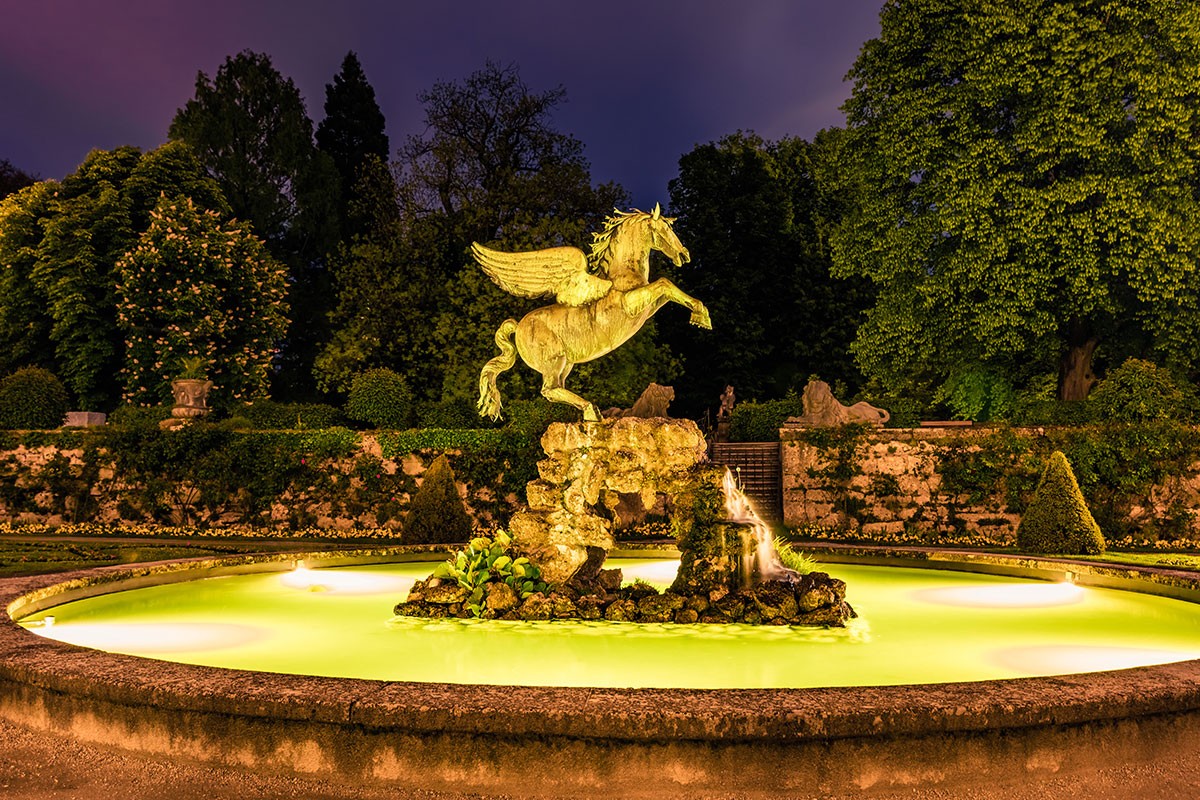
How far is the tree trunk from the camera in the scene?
28031mm

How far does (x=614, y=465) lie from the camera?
10195 mm

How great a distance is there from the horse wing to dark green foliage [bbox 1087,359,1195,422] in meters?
15.7

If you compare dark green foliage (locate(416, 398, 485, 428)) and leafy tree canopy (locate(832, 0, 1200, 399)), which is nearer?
leafy tree canopy (locate(832, 0, 1200, 399))

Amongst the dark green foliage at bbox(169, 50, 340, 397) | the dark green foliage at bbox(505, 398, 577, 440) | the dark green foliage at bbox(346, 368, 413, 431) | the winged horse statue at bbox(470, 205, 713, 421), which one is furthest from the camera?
the dark green foliage at bbox(169, 50, 340, 397)

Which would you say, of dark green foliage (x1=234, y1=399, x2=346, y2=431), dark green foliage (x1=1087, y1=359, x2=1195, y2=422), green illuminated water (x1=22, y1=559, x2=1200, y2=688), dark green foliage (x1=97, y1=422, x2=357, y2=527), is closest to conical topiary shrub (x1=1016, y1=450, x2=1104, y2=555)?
dark green foliage (x1=1087, y1=359, x2=1195, y2=422)

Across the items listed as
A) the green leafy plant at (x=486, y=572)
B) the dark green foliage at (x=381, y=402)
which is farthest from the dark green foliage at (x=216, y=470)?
the green leafy plant at (x=486, y=572)

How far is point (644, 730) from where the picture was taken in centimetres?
451

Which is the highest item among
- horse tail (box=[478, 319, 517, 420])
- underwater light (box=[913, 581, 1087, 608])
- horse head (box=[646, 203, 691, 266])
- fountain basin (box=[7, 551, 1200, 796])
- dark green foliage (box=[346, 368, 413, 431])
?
horse head (box=[646, 203, 691, 266])

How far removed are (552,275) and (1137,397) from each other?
1664 centimetres

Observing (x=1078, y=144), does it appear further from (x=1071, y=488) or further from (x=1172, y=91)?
(x=1071, y=488)

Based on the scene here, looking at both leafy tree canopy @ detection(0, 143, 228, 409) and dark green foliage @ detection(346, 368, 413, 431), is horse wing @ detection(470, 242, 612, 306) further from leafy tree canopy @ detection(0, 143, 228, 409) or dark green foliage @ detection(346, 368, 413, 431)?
leafy tree canopy @ detection(0, 143, 228, 409)

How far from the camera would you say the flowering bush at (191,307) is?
111ft

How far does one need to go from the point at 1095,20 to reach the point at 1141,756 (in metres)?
24.8

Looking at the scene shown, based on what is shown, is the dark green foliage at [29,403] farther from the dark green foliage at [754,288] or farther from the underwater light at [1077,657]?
the underwater light at [1077,657]
